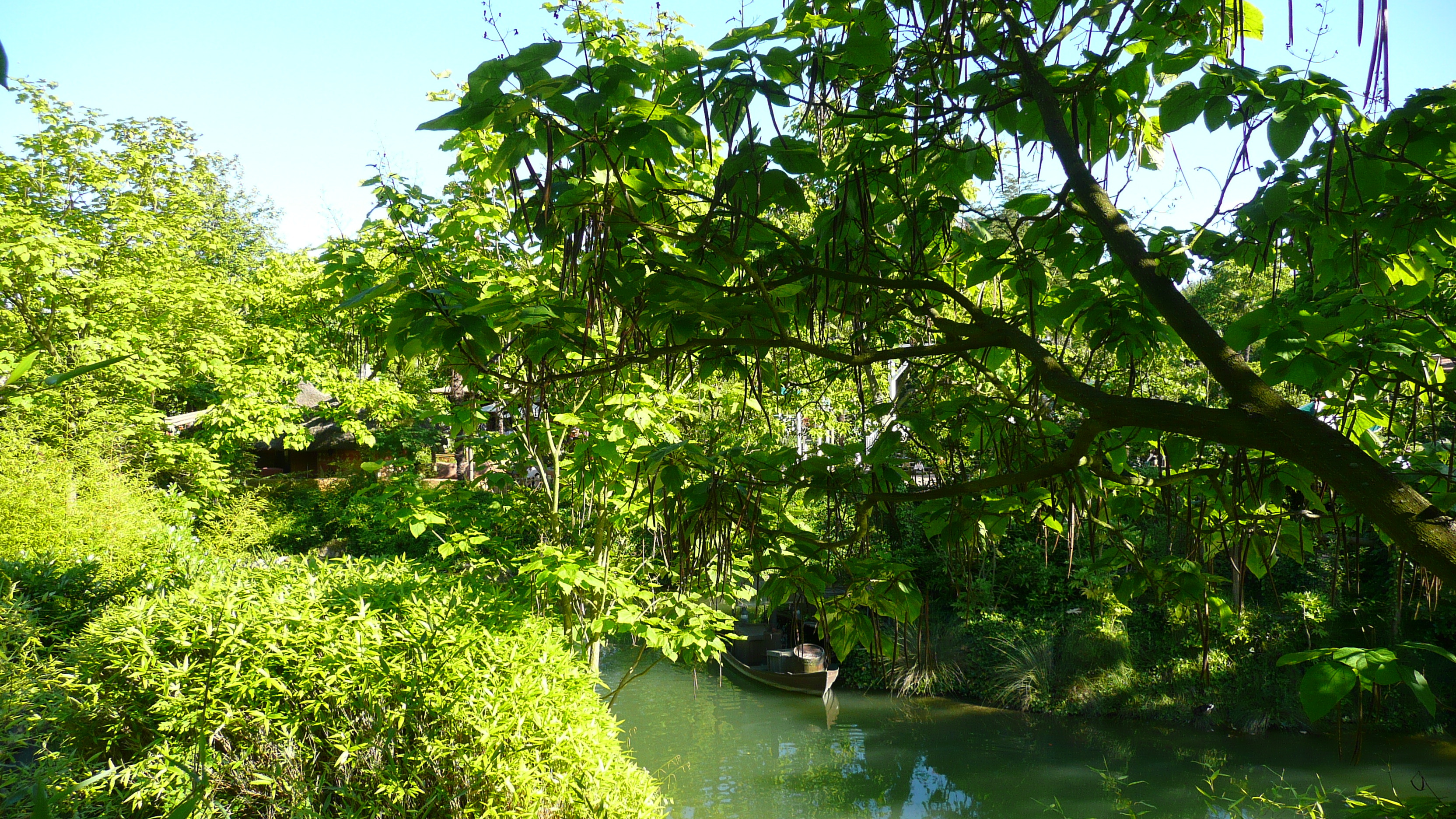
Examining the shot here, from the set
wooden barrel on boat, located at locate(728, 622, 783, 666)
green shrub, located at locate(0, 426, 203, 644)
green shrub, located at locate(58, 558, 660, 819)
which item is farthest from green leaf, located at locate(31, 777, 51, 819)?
wooden barrel on boat, located at locate(728, 622, 783, 666)

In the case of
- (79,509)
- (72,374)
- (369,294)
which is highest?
(369,294)

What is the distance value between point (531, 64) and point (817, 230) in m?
0.75

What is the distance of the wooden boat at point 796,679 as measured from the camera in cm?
1036

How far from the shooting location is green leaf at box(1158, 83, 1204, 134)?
1.28 m

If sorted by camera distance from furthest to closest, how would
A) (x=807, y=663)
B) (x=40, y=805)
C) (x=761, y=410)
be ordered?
(x=807, y=663), (x=761, y=410), (x=40, y=805)

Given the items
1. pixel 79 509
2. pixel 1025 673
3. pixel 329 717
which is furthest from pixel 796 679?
pixel 329 717

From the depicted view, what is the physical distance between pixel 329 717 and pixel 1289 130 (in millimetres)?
3548

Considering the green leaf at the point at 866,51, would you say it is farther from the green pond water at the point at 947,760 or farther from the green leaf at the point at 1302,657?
the green pond water at the point at 947,760

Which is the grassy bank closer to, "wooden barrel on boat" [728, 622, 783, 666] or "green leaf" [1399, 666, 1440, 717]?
"green leaf" [1399, 666, 1440, 717]

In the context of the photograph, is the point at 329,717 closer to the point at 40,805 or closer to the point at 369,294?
the point at 369,294

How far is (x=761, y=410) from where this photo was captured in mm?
1943

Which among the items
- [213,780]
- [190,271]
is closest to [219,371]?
[190,271]

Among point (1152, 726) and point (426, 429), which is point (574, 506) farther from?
point (426, 429)

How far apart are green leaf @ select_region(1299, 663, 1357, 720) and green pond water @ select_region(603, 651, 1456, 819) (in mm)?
6705
